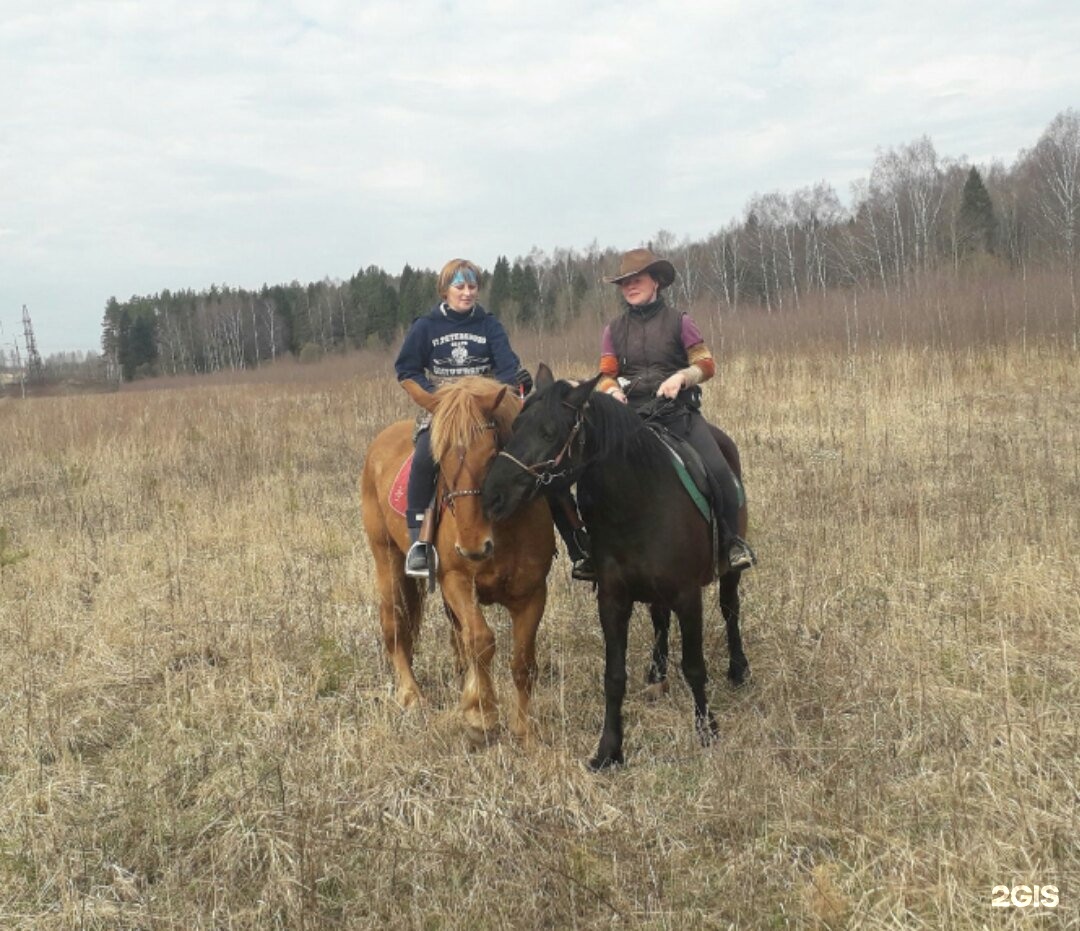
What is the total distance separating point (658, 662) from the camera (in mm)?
4809

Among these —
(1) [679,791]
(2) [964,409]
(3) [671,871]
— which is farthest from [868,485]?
(3) [671,871]

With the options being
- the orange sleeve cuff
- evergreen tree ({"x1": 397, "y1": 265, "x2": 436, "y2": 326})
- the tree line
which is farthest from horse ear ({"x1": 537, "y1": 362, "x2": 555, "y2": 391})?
evergreen tree ({"x1": 397, "y1": 265, "x2": 436, "y2": 326})

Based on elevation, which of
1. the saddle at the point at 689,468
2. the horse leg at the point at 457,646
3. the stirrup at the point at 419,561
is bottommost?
the horse leg at the point at 457,646

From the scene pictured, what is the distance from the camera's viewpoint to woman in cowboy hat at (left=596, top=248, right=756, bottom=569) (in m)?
4.48

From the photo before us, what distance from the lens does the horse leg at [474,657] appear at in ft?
13.0

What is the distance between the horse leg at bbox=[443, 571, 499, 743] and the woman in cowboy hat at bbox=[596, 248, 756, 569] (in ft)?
4.41

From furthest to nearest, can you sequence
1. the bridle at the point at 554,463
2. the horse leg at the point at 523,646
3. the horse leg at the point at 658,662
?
1. the horse leg at the point at 658,662
2. the horse leg at the point at 523,646
3. the bridle at the point at 554,463

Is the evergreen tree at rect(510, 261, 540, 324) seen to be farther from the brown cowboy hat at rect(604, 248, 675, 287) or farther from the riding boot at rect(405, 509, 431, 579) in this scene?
the riding boot at rect(405, 509, 431, 579)

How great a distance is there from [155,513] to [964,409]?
10528mm

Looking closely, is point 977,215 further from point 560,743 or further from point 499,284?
point 560,743

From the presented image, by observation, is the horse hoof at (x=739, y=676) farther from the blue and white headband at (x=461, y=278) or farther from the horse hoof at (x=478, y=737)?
the blue and white headband at (x=461, y=278)

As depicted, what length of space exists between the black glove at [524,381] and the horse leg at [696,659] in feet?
4.63

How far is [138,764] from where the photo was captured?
3.96m

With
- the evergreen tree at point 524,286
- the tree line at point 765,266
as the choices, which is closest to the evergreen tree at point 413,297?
the tree line at point 765,266
